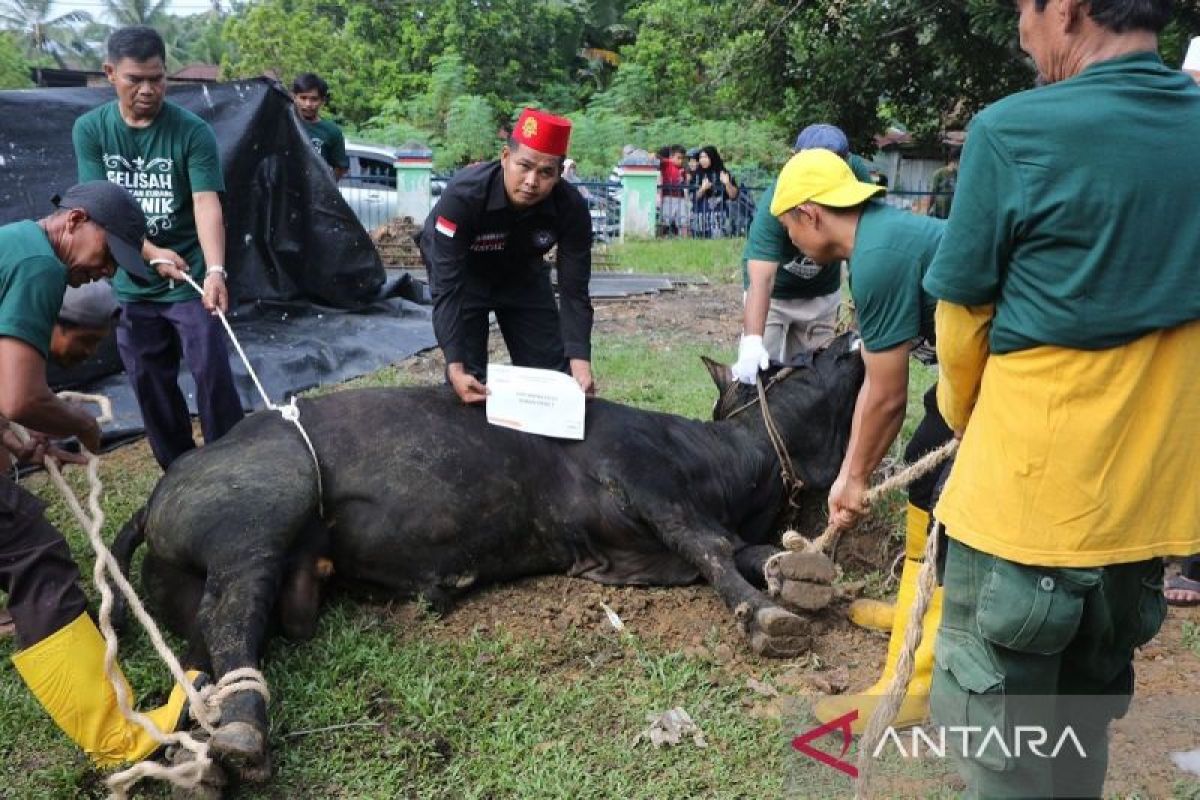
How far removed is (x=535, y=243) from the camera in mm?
4977

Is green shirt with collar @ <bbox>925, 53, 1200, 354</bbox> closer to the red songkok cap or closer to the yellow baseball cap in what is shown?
the yellow baseball cap

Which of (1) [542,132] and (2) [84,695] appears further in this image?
(1) [542,132]

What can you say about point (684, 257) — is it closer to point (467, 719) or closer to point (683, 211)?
point (683, 211)

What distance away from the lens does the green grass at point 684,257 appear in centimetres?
1446

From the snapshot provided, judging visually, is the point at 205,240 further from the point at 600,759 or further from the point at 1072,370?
the point at 1072,370

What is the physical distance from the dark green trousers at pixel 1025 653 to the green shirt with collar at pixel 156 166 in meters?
4.00

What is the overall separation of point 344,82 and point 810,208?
30623 mm

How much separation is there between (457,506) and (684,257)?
1179 centimetres

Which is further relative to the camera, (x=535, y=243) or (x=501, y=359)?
(x=501, y=359)

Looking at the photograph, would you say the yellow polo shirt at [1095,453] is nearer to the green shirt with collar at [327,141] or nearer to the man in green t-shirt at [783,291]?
the man in green t-shirt at [783,291]

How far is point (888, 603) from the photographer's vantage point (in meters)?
4.12

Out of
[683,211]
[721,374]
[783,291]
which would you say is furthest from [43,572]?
[683,211]

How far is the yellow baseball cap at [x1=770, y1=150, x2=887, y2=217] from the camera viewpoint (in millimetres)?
3285

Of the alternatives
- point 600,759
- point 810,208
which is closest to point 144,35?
point 810,208
